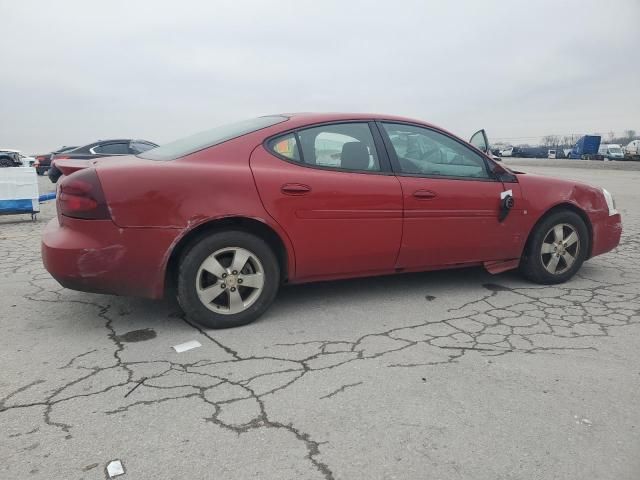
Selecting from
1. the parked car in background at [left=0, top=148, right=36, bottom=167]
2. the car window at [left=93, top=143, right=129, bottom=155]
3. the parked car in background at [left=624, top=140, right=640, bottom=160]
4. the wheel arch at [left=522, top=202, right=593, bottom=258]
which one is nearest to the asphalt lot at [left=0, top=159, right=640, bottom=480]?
the wheel arch at [left=522, top=202, right=593, bottom=258]

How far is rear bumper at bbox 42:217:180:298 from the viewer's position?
10.3 feet

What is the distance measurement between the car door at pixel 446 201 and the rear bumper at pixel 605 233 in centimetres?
87

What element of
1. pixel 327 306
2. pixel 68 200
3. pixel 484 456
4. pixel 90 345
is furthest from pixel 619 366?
pixel 68 200

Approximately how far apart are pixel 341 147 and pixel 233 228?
3.46ft

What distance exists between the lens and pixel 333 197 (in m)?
3.63

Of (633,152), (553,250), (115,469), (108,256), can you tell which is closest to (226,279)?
(108,256)

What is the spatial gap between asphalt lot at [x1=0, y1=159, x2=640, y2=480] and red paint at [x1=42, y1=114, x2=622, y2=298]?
1.32 ft

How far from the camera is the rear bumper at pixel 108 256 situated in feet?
10.3

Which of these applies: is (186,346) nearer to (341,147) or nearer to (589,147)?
(341,147)

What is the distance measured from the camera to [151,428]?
2.26 meters

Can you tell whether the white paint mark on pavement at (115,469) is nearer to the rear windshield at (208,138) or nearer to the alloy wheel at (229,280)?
the alloy wheel at (229,280)

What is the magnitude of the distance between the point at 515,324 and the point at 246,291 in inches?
75.8

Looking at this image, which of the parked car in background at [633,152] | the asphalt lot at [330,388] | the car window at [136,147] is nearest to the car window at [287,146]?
the asphalt lot at [330,388]

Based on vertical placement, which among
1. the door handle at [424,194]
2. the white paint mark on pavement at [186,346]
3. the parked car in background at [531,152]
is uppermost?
the parked car in background at [531,152]
